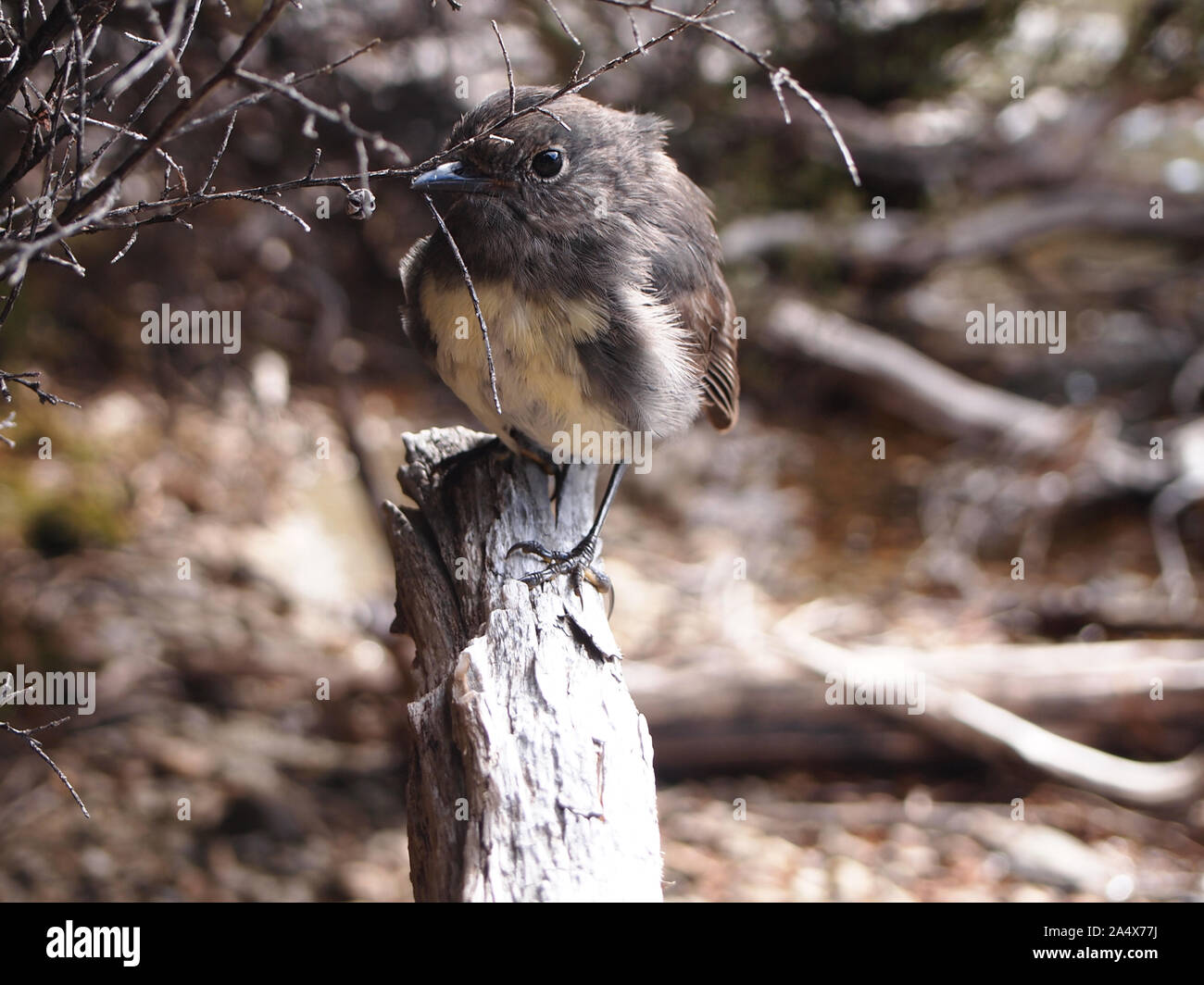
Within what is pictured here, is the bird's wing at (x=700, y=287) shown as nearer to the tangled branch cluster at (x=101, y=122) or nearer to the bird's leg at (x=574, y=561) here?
the bird's leg at (x=574, y=561)

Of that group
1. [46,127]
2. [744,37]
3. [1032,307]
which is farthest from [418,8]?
[1032,307]

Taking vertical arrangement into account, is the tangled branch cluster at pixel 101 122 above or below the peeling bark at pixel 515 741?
above

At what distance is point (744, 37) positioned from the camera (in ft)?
31.1

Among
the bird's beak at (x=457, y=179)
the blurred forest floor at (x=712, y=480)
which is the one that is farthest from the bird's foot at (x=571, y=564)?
the blurred forest floor at (x=712, y=480)

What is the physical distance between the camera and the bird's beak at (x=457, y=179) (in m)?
3.25

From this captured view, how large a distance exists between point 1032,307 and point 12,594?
10277 mm

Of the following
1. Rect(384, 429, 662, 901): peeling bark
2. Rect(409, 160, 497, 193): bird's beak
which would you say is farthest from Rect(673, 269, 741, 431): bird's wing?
Rect(384, 429, 662, 901): peeling bark

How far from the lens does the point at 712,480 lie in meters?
9.18

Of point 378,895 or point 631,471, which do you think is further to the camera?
point 631,471

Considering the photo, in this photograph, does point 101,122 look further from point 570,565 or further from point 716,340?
point 716,340

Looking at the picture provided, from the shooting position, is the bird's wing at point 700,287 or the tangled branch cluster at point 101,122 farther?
the bird's wing at point 700,287

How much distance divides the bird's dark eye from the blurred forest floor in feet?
8.82
